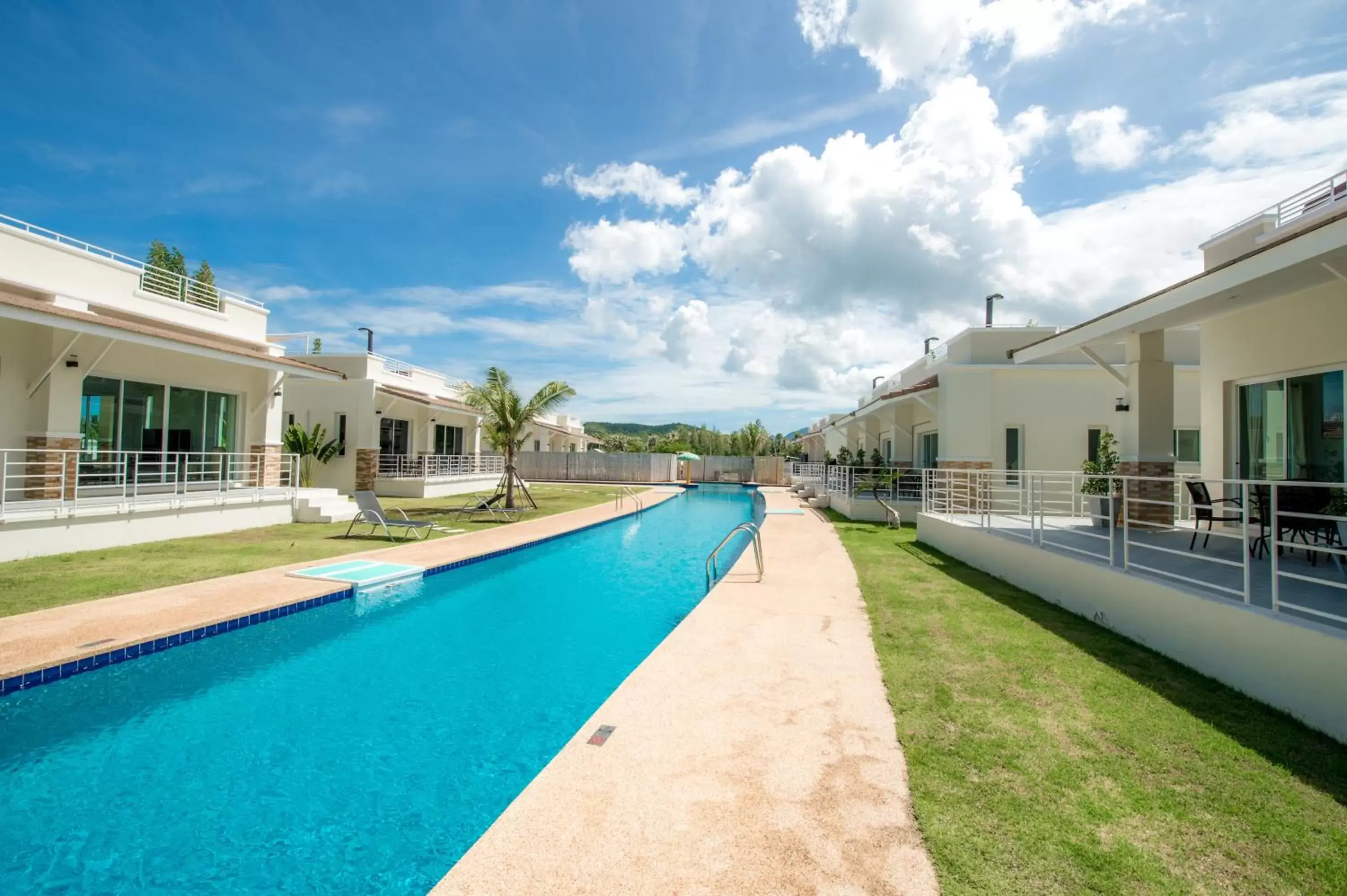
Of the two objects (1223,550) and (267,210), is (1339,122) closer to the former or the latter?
(1223,550)

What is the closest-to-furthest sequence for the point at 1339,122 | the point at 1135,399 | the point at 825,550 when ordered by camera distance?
the point at 1339,122 < the point at 1135,399 < the point at 825,550

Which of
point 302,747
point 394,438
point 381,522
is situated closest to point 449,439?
point 394,438

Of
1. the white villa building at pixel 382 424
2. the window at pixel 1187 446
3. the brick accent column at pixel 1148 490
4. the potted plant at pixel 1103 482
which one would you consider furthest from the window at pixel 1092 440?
the white villa building at pixel 382 424

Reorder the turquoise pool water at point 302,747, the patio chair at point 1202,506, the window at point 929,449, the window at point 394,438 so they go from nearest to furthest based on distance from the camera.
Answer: the turquoise pool water at point 302,747 < the patio chair at point 1202,506 < the window at point 929,449 < the window at point 394,438

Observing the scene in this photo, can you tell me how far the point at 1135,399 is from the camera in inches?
382

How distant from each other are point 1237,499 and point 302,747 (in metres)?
12.0

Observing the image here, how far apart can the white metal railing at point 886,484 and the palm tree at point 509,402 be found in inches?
385

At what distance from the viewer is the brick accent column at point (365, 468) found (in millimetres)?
22344

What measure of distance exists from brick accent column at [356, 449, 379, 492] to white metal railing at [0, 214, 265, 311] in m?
6.54

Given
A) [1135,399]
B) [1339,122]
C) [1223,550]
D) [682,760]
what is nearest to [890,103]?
[1339,122]

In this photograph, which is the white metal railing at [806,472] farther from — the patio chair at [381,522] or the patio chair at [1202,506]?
the patio chair at [1202,506]

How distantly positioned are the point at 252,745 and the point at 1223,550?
10.7 m

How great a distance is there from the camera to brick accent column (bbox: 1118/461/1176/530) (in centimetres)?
959

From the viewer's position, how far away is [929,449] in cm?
1936
